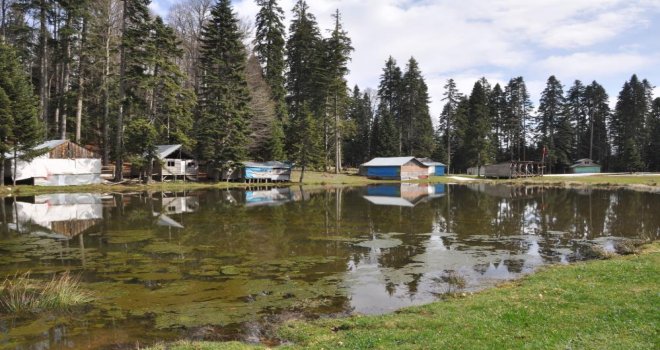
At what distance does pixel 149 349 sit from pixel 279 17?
68448mm

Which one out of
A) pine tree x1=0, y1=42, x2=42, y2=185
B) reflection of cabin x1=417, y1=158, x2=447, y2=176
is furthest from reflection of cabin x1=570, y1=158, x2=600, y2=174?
pine tree x1=0, y1=42, x2=42, y2=185

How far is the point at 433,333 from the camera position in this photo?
7.82 m

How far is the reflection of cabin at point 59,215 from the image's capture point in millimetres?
20812

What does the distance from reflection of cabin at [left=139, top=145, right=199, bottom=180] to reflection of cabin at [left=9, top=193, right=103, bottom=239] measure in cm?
1553

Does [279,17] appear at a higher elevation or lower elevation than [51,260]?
higher

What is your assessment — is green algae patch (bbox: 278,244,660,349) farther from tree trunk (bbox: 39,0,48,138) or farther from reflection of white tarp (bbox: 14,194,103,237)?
tree trunk (bbox: 39,0,48,138)

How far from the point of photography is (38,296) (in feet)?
35.6

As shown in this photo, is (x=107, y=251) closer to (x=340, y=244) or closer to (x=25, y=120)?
(x=340, y=244)

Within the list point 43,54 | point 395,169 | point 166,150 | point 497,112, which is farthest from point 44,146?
point 497,112

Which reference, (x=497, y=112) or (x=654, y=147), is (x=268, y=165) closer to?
A: (x=497, y=112)

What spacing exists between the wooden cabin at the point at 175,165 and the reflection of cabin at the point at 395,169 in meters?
29.6

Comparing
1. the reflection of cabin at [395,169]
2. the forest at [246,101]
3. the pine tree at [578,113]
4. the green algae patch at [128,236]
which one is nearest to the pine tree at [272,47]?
the forest at [246,101]

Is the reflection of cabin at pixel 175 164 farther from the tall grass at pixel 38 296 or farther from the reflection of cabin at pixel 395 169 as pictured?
the tall grass at pixel 38 296

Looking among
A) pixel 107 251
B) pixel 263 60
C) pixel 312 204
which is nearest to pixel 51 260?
pixel 107 251
